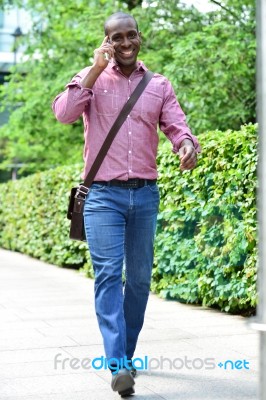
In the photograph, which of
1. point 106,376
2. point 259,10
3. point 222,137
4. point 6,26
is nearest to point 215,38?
point 222,137

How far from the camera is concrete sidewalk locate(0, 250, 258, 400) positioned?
4.59m

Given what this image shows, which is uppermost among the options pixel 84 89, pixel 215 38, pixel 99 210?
pixel 215 38

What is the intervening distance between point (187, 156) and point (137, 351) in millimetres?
1786

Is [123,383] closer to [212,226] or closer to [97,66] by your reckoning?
[97,66]

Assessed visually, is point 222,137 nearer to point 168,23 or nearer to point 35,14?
point 168,23

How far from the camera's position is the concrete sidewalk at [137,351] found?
15.1 ft

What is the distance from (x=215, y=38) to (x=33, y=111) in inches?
265

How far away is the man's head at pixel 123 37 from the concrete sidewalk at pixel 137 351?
5.78 feet

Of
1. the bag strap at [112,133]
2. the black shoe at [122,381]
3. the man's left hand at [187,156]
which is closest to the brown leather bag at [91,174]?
the bag strap at [112,133]

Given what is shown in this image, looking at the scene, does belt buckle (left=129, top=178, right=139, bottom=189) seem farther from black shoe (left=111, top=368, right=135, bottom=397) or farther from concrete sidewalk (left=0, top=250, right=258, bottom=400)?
concrete sidewalk (left=0, top=250, right=258, bottom=400)

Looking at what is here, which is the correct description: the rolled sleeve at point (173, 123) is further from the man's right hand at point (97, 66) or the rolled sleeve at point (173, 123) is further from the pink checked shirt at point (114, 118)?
the man's right hand at point (97, 66)

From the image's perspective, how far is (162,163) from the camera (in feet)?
27.8

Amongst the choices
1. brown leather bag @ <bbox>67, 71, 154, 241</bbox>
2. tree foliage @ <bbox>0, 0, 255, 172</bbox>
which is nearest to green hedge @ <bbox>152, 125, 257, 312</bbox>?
brown leather bag @ <bbox>67, 71, 154, 241</bbox>

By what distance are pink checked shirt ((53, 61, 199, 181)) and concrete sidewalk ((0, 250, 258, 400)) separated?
Answer: 117cm
